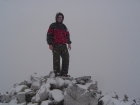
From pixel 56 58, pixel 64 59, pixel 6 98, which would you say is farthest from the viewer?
pixel 64 59

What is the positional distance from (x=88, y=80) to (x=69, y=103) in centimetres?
276

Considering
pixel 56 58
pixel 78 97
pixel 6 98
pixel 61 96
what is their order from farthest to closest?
pixel 56 58 < pixel 6 98 < pixel 61 96 < pixel 78 97

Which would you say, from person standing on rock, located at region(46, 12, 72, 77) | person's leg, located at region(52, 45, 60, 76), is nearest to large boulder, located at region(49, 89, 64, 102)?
person's leg, located at region(52, 45, 60, 76)

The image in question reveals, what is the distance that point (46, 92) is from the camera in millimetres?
6480

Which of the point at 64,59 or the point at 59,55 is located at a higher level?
the point at 59,55

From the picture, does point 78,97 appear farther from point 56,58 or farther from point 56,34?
point 56,34

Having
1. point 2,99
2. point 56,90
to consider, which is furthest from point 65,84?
point 2,99

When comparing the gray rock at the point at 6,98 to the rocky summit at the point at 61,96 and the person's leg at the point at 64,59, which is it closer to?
the rocky summit at the point at 61,96

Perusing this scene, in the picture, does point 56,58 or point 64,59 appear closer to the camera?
point 56,58

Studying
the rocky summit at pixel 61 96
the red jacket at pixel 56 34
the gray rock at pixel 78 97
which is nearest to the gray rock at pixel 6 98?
the rocky summit at pixel 61 96

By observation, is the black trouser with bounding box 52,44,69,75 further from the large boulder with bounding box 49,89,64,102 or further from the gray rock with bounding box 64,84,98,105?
the gray rock with bounding box 64,84,98,105

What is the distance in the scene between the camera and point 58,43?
26.5 feet

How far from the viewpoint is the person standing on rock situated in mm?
8031

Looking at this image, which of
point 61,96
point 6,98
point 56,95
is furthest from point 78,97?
point 6,98
